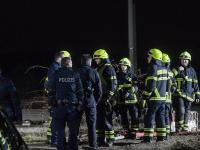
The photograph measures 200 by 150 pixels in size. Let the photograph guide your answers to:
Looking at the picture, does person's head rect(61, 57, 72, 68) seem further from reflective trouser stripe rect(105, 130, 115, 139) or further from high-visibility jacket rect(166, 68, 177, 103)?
high-visibility jacket rect(166, 68, 177, 103)

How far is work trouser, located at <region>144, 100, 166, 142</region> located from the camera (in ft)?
44.8

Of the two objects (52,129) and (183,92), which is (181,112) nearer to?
(183,92)

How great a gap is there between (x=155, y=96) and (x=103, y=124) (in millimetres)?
1340

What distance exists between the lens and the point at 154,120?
13750 mm

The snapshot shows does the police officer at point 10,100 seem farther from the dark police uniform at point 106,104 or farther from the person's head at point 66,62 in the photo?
the dark police uniform at point 106,104

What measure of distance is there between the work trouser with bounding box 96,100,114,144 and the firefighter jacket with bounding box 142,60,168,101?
96cm

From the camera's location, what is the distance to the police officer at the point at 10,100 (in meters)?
10.3

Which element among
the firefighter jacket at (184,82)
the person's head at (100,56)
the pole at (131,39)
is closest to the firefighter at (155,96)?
the person's head at (100,56)

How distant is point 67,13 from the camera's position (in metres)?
35.2

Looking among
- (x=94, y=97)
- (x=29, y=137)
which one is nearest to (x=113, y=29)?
(x=29, y=137)

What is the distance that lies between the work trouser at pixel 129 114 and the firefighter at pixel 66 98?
3371 mm

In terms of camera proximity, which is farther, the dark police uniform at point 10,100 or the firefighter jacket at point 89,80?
the firefighter jacket at point 89,80

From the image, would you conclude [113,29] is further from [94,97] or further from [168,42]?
[94,97]

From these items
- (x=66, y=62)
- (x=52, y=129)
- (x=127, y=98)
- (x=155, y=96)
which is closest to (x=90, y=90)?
(x=66, y=62)
